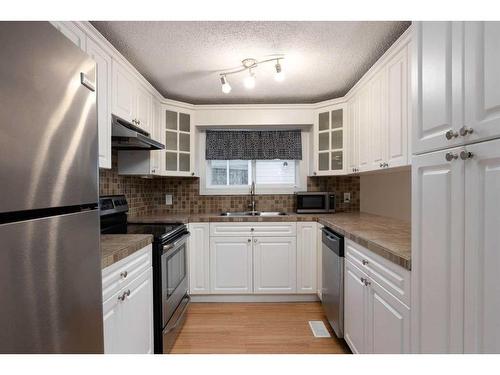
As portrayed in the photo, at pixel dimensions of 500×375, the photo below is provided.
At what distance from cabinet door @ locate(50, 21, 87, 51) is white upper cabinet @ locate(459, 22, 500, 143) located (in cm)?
175

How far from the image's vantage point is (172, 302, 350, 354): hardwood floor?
189 cm

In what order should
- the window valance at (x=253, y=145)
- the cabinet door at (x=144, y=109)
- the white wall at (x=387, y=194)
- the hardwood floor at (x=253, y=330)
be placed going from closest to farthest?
the hardwood floor at (x=253, y=330)
the cabinet door at (x=144, y=109)
the white wall at (x=387, y=194)
the window valance at (x=253, y=145)

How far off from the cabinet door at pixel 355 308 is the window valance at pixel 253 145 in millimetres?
1703

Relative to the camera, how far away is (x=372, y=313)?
1425mm

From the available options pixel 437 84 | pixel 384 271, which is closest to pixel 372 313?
pixel 384 271

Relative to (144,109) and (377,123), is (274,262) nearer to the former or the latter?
(377,123)

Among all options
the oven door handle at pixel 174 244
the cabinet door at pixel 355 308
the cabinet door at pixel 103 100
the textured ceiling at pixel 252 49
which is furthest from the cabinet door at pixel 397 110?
the cabinet door at pixel 103 100

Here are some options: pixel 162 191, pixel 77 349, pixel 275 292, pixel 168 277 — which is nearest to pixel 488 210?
pixel 77 349

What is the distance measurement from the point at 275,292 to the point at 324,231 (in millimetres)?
896

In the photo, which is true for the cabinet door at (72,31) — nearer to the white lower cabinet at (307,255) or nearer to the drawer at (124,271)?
the drawer at (124,271)

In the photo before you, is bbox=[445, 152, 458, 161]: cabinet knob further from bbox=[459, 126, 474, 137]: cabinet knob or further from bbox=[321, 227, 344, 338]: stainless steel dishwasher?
bbox=[321, 227, 344, 338]: stainless steel dishwasher

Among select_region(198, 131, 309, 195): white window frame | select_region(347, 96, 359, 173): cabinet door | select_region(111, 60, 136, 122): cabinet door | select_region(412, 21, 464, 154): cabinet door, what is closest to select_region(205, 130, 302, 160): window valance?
select_region(198, 131, 309, 195): white window frame

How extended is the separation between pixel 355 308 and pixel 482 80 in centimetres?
145

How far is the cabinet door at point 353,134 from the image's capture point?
2.45 m
